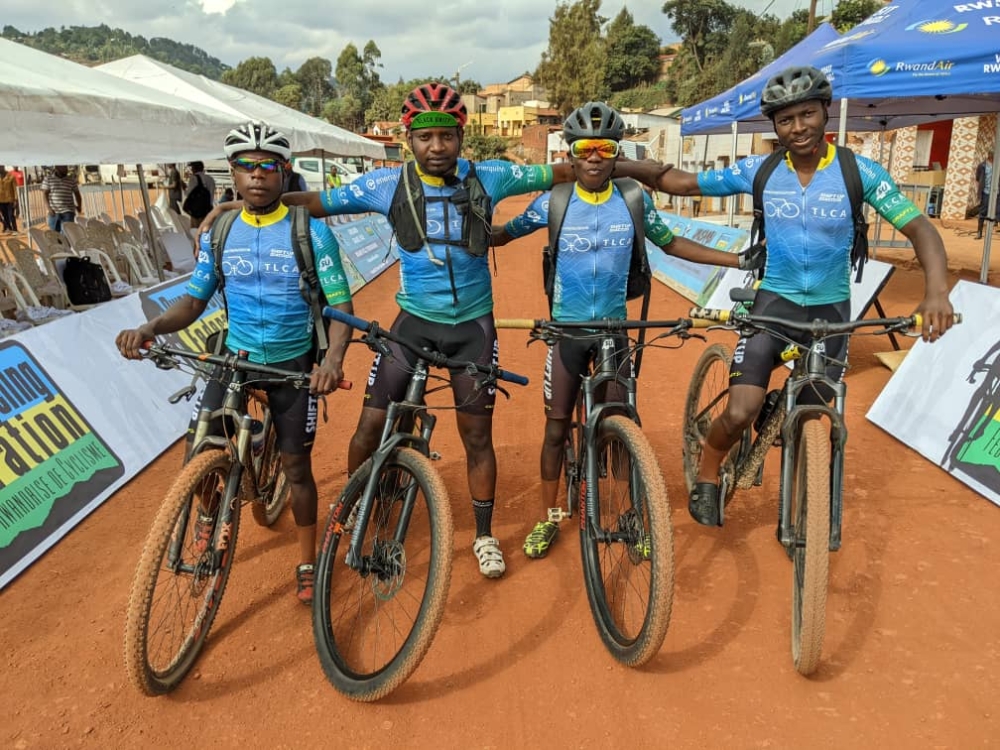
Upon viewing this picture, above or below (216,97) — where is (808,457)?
below

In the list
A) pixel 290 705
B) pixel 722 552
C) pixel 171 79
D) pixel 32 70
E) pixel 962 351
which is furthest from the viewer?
pixel 171 79

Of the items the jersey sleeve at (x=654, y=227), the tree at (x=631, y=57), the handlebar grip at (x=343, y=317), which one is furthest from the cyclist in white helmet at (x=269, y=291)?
the tree at (x=631, y=57)

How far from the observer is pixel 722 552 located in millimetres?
4254

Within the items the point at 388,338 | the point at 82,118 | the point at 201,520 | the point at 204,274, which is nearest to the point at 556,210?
the point at 388,338

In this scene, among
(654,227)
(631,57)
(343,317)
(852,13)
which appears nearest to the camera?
(343,317)

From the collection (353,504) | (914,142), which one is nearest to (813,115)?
(353,504)

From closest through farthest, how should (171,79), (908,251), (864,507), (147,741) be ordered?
(147,741) < (864,507) < (171,79) < (908,251)

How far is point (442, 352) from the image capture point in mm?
3779

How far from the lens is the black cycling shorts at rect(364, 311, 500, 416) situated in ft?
12.2

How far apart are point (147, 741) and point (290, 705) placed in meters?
0.56

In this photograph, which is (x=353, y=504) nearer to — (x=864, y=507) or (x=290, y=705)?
(x=290, y=705)

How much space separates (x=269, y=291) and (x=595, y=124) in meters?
1.86

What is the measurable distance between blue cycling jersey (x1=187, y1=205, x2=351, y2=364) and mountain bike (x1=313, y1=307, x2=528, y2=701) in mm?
475

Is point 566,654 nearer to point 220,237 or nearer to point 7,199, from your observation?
point 220,237
